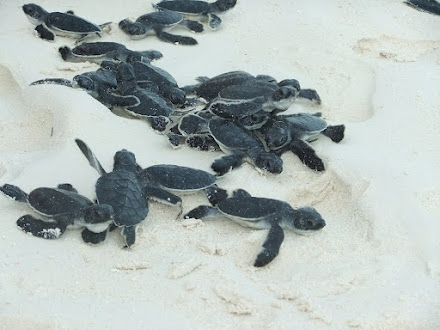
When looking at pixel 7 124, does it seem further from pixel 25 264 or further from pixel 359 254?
pixel 359 254

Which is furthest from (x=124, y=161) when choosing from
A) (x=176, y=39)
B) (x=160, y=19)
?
(x=160, y=19)

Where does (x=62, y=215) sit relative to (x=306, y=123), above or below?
below

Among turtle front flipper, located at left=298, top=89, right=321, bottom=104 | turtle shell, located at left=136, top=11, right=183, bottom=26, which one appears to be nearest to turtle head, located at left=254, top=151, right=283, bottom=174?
turtle front flipper, located at left=298, top=89, right=321, bottom=104

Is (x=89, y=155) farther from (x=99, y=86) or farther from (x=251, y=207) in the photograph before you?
(x=99, y=86)

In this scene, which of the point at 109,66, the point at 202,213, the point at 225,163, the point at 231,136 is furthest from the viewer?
the point at 109,66

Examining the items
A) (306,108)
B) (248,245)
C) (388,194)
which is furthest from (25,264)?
(306,108)

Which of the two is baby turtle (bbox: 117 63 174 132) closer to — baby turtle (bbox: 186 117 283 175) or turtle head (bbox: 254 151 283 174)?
baby turtle (bbox: 186 117 283 175)
